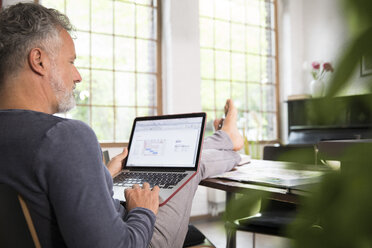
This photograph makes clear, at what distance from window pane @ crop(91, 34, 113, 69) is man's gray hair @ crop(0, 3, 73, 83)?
3.09 metres

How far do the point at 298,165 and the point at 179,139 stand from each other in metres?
1.14

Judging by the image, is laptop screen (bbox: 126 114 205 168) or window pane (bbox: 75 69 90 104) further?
window pane (bbox: 75 69 90 104)

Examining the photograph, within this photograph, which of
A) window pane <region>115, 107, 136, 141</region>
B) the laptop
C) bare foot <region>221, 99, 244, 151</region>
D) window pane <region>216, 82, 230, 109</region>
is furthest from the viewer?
window pane <region>216, 82, 230, 109</region>

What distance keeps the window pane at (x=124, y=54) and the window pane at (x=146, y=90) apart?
173mm

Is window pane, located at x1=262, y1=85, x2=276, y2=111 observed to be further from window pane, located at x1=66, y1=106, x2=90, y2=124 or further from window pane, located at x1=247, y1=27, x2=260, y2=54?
window pane, located at x1=66, y1=106, x2=90, y2=124

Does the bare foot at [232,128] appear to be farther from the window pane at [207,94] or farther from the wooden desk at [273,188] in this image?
the window pane at [207,94]

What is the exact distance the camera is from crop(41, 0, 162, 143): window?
382 centimetres

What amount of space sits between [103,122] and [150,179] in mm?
2740

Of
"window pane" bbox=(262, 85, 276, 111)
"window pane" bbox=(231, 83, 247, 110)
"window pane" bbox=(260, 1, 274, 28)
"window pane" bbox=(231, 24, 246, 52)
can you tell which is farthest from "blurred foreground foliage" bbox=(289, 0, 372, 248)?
"window pane" bbox=(260, 1, 274, 28)

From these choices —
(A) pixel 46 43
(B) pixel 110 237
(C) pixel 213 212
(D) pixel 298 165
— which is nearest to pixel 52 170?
(B) pixel 110 237

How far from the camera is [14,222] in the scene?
66cm

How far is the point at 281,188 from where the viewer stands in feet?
3.22

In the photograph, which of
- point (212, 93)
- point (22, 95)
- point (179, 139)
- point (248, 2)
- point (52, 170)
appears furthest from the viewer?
point (248, 2)

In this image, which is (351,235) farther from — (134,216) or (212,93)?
(212,93)
